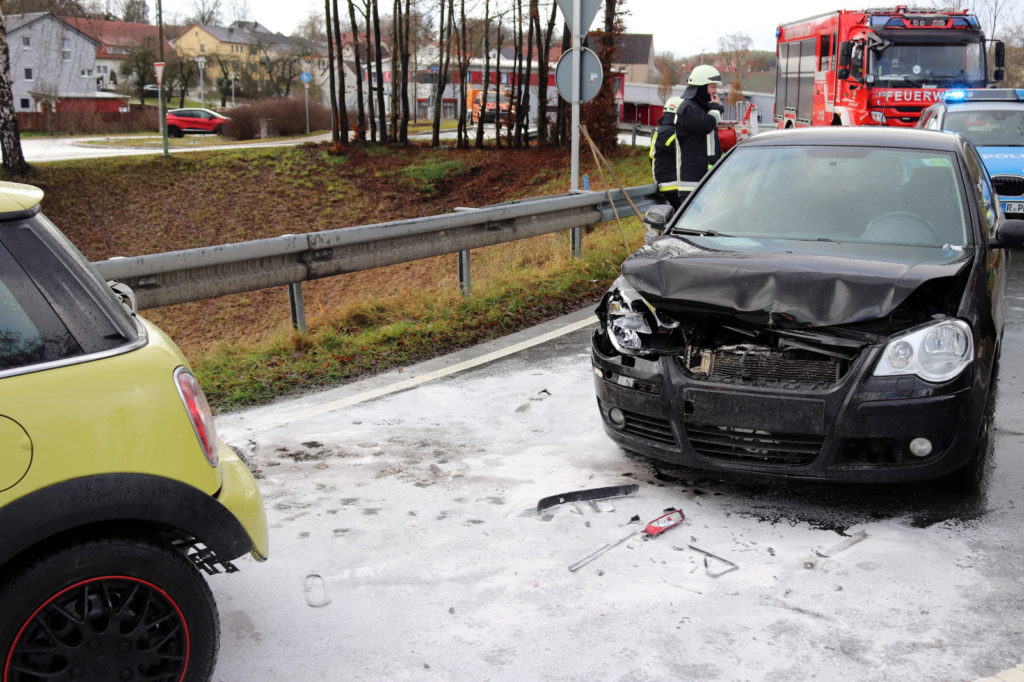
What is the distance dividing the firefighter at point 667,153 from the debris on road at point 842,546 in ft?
19.7

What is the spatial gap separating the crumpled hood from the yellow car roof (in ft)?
9.16

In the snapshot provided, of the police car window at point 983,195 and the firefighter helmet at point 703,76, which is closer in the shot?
the police car window at point 983,195

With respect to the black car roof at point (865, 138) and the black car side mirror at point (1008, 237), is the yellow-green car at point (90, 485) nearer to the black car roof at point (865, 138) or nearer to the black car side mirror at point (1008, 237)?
the black car side mirror at point (1008, 237)

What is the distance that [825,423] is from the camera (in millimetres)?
4180

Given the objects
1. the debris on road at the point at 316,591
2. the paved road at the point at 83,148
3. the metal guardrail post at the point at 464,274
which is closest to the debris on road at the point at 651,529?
the debris on road at the point at 316,591

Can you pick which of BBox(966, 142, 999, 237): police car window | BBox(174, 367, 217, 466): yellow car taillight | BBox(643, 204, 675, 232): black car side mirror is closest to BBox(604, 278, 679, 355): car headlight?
BBox(643, 204, 675, 232): black car side mirror

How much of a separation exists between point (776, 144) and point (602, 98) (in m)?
21.5

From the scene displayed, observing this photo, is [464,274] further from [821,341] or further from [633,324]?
[821,341]

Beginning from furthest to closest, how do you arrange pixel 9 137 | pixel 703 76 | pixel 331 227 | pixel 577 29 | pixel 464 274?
1. pixel 331 227
2. pixel 9 137
3. pixel 577 29
4. pixel 703 76
5. pixel 464 274

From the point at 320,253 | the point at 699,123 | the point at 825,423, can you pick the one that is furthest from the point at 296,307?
the point at 825,423

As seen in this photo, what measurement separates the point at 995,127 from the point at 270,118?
4026 cm

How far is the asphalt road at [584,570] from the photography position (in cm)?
325

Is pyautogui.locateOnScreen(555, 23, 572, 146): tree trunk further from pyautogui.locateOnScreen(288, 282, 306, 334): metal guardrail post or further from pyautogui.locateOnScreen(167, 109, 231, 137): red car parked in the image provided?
pyautogui.locateOnScreen(288, 282, 306, 334): metal guardrail post

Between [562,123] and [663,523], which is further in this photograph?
[562,123]
